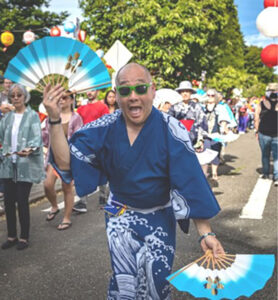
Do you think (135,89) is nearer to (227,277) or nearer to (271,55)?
(227,277)

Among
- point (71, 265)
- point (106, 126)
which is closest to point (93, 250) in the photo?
point (71, 265)

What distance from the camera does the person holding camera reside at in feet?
27.4

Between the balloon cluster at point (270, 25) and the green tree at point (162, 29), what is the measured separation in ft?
32.6

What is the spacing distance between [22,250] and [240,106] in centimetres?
1975

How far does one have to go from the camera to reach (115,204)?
2.40 m

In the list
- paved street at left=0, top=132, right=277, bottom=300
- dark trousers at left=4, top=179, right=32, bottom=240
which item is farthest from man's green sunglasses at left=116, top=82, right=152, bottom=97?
dark trousers at left=4, top=179, right=32, bottom=240

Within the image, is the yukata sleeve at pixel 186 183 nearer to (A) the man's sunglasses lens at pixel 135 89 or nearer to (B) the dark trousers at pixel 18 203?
(A) the man's sunglasses lens at pixel 135 89

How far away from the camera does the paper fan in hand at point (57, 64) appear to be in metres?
2.37

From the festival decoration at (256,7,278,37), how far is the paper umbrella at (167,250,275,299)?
18.0 ft

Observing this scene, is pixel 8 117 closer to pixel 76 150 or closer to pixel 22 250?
pixel 22 250

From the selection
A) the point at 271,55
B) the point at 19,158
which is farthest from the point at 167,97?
the point at 19,158

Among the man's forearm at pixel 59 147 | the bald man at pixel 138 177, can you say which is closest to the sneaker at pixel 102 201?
the bald man at pixel 138 177

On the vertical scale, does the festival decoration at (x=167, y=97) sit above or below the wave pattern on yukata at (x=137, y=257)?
above

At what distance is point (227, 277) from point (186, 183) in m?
0.51
